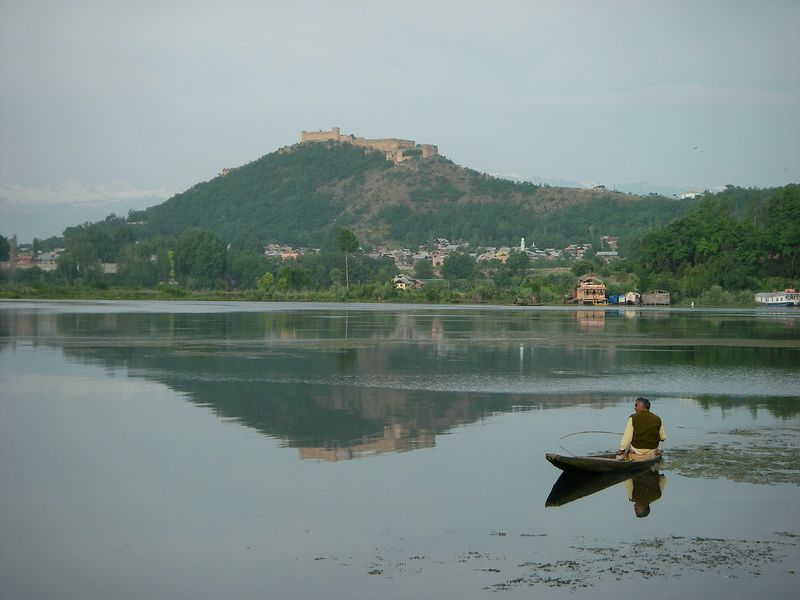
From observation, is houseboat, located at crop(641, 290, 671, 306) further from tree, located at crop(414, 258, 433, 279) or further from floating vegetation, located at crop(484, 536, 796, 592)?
floating vegetation, located at crop(484, 536, 796, 592)

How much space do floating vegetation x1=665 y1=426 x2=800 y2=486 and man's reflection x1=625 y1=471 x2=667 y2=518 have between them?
592mm

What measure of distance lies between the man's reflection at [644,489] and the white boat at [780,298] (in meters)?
88.6

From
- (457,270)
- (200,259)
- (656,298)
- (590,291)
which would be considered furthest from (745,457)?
(200,259)

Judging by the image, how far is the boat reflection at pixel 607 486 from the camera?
13.6 meters

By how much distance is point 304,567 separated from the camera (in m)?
10.6

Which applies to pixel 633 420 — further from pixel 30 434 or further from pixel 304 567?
pixel 30 434

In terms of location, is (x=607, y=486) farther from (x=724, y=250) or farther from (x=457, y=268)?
(x=457, y=268)

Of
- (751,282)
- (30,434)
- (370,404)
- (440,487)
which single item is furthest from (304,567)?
(751,282)

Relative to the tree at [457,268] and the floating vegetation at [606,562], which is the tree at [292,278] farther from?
the floating vegetation at [606,562]

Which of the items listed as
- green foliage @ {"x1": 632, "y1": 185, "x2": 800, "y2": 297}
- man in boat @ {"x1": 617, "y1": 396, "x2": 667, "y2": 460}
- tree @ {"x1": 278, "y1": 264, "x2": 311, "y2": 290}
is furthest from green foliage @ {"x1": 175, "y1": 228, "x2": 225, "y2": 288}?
man in boat @ {"x1": 617, "y1": 396, "x2": 667, "y2": 460}

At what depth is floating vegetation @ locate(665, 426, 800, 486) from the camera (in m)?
15.0

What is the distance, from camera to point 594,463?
14289mm

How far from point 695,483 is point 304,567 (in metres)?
6.64

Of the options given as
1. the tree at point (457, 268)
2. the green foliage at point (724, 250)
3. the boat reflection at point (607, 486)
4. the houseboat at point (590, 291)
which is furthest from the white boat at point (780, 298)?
the boat reflection at point (607, 486)
